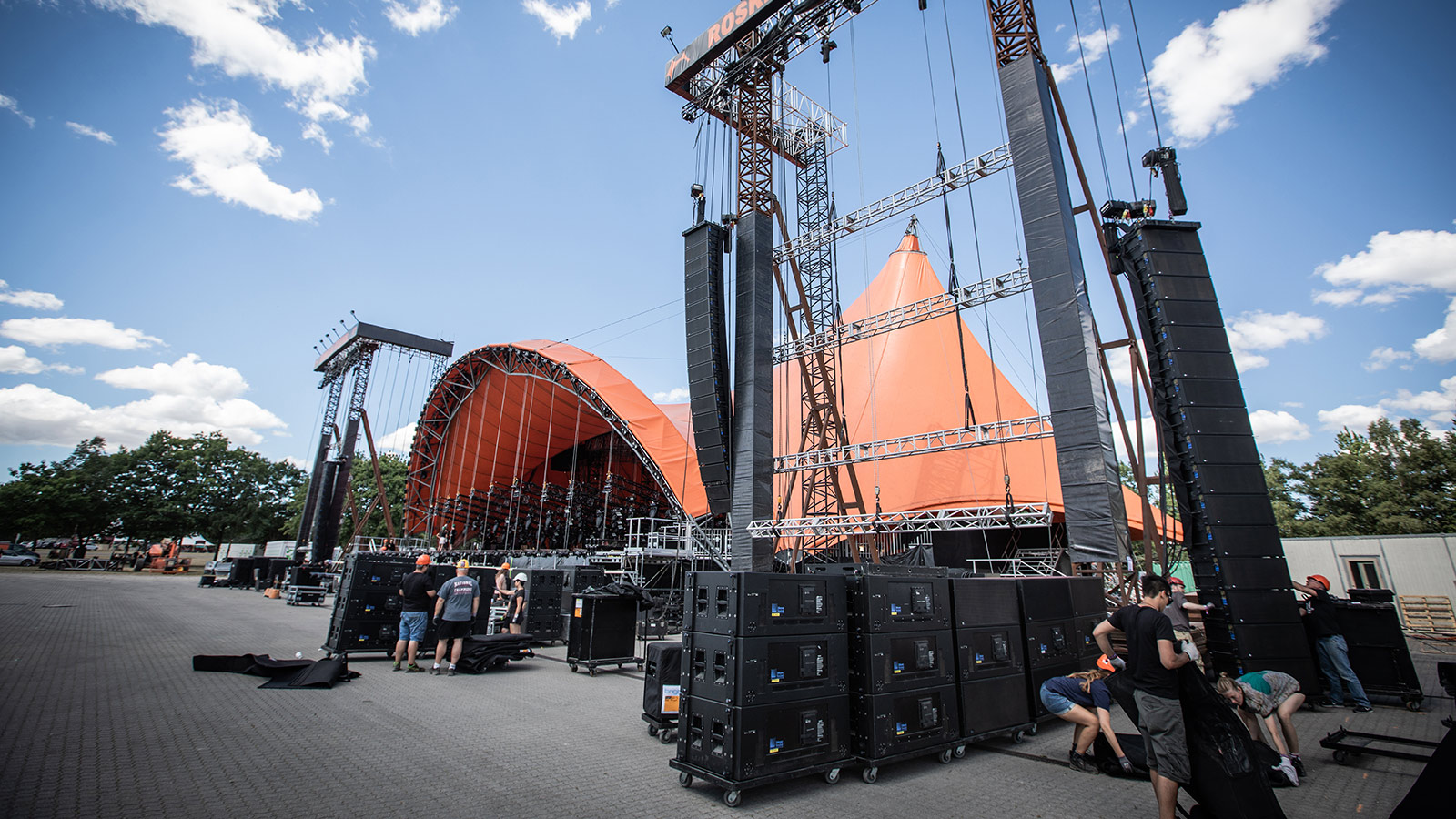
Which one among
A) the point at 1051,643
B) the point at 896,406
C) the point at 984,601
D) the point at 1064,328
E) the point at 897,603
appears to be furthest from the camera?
the point at 896,406

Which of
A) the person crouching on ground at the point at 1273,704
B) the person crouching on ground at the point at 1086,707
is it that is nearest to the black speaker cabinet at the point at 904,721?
the person crouching on ground at the point at 1086,707

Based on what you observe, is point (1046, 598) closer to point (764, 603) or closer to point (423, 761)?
point (764, 603)

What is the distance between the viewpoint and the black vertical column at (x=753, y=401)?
10.6 metres

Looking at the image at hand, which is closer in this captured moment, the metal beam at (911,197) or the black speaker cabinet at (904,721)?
the black speaker cabinet at (904,721)

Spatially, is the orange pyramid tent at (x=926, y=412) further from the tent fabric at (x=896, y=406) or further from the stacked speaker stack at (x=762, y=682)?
the stacked speaker stack at (x=762, y=682)

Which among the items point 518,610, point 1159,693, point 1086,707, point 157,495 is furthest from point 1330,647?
point 157,495

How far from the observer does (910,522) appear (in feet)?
30.6

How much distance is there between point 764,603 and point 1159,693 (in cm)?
210

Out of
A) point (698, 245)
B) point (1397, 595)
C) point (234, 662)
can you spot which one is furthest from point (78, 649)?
point (1397, 595)

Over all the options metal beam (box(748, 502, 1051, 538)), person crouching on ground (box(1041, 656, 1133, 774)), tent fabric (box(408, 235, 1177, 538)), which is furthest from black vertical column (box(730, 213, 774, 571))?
person crouching on ground (box(1041, 656, 1133, 774))

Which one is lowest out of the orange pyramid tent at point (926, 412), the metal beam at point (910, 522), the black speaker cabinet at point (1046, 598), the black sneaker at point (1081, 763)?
the black sneaker at point (1081, 763)

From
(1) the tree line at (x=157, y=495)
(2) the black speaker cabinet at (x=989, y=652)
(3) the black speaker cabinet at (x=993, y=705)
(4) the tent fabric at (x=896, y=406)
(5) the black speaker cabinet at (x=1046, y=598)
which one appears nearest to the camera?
(3) the black speaker cabinet at (x=993, y=705)

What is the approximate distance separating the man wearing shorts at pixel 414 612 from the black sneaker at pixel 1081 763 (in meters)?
6.61

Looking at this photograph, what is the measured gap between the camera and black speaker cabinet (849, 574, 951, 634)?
4.05m
